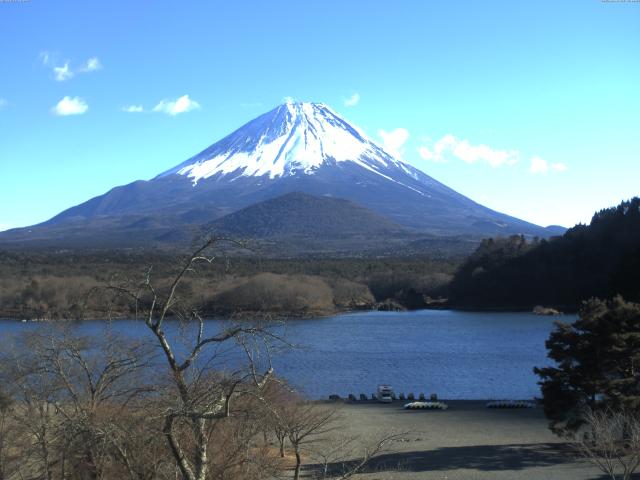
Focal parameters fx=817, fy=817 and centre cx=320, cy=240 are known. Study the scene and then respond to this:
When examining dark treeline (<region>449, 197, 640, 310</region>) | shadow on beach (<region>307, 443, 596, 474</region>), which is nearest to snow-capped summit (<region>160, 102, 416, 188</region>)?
dark treeline (<region>449, 197, 640, 310</region>)

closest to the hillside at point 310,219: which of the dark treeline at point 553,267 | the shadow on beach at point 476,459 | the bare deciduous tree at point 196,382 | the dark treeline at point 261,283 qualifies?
the dark treeline at point 261,283

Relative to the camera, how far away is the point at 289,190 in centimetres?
11812

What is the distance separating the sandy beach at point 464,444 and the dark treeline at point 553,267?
31.5 metres

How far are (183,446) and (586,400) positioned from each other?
27.7ft

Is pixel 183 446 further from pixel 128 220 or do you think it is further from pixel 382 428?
pixel 128 220

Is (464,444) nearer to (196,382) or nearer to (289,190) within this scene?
(196,382)

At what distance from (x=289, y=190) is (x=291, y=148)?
17240 mm

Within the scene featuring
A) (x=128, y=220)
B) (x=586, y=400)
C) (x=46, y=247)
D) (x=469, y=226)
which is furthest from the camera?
(x=469, y=226)

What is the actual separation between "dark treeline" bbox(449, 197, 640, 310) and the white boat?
Answer: 29.2 meters

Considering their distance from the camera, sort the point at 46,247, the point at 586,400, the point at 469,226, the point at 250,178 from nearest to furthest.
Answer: the point at 586,400, the point at 46,247, the point at 469,226, the point at 250,178

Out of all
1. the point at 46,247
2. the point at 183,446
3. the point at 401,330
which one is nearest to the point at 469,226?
the point at 46,247

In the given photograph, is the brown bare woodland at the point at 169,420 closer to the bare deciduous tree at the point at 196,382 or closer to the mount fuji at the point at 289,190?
the bare deciduous tree at the point at 196,382

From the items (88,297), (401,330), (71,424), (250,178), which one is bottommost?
(401,330)

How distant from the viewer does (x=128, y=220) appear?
104 meters
